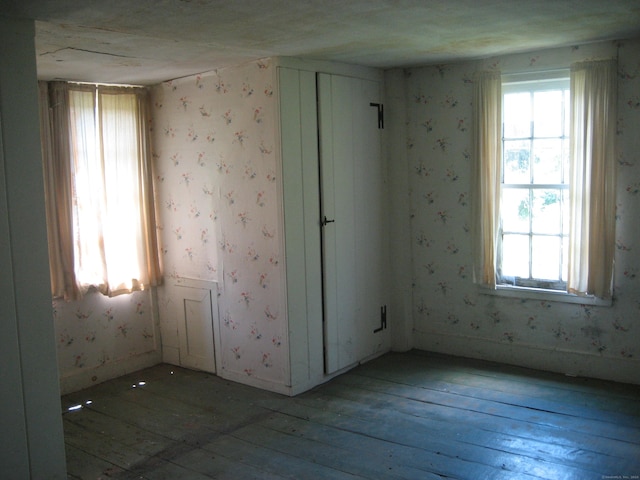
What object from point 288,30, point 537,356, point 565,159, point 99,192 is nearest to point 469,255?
point 537,356

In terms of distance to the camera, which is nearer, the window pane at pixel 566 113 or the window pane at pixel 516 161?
the window pane at pixel 566 113

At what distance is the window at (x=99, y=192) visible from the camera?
4.92m

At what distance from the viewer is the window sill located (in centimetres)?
473

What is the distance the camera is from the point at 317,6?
312 cm

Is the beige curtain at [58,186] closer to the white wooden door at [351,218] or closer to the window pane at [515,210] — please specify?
the white wooden door at [351,218]

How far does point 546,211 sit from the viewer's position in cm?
494

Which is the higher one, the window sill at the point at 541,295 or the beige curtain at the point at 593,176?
the beige curtain at the point at 593,176

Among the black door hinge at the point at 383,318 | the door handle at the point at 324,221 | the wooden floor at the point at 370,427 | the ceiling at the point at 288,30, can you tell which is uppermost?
the ceiling at the point at 288,30

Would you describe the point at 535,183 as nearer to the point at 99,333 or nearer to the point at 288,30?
the point at 288,30

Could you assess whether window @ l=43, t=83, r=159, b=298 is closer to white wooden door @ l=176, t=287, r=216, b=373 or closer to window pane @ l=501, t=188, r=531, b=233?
white wooden door @ l=176, t=287, r=216, b=373

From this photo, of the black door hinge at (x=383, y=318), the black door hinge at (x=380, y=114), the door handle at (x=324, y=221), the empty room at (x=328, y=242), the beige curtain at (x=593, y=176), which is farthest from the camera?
the black door hinge at (x=383, y=318)

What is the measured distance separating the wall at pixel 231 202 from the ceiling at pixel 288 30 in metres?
0.32

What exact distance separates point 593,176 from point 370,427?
253 cm

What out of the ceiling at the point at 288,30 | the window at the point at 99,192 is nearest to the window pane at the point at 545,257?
the ceiling at the point at 288,30
